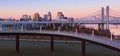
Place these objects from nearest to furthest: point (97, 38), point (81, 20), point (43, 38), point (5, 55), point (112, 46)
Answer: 1. point (112, 46)
2. point (97, 38)
3. point (5, 55)
4. point (43, 38)
5. point (81, 20)

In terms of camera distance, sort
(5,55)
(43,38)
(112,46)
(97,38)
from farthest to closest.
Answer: (43,38) < (5,55) < (97,38) < (112,46)

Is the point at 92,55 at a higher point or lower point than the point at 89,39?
lower

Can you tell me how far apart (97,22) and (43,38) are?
25963 millimetres

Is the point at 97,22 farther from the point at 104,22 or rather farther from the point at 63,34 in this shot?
the point at 63,34

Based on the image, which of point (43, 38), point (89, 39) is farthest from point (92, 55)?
point (43, 38)

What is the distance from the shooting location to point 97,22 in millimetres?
137000

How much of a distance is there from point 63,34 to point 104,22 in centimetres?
7944

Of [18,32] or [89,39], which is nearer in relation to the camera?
[89,39]

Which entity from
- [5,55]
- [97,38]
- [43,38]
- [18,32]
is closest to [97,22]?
[43,38]

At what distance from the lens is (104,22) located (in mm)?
136500

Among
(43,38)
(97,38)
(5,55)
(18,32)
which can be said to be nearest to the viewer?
(97,38)

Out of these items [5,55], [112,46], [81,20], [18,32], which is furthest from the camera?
[81,20]

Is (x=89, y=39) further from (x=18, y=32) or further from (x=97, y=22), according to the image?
(x=97, y=22)

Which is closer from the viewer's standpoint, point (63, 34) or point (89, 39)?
point (89, 39)
